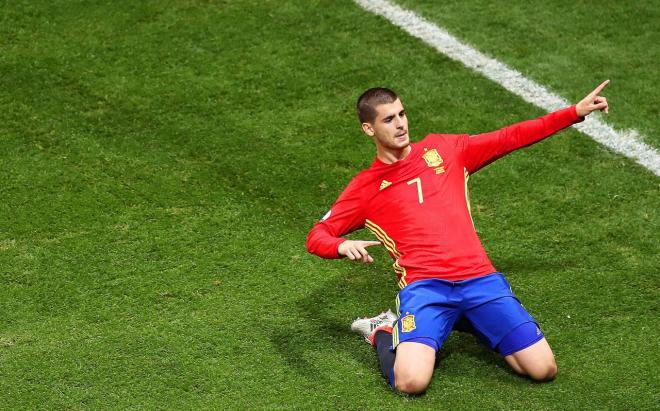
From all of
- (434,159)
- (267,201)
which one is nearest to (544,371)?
(434,159)

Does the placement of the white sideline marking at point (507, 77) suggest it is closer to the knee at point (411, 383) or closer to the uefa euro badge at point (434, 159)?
the uefa euro badge at point (434, 159)

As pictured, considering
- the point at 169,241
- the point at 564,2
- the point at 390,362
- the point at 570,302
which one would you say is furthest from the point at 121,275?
the point at 564,2

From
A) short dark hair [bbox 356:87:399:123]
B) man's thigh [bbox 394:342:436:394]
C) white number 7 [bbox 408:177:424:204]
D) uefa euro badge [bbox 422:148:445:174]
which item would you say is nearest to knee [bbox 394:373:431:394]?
man's thigh [bbox 394:342:436:394]

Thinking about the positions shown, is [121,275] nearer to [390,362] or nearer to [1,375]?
[1,375]

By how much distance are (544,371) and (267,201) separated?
2599 mm

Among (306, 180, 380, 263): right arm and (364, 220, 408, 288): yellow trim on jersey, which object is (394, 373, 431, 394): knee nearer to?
(364, 220, 408, 288): yellow trim on jersey

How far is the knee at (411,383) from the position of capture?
21.5 feet

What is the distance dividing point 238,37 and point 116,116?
1.45m

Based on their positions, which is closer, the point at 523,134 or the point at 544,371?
the point at 544,371

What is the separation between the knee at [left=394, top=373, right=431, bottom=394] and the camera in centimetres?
655

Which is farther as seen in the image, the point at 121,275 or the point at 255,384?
the point at 121,275

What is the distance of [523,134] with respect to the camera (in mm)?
7230

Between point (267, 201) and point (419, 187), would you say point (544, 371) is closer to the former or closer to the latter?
point (419, 187)

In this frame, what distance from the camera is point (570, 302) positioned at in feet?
24.4
